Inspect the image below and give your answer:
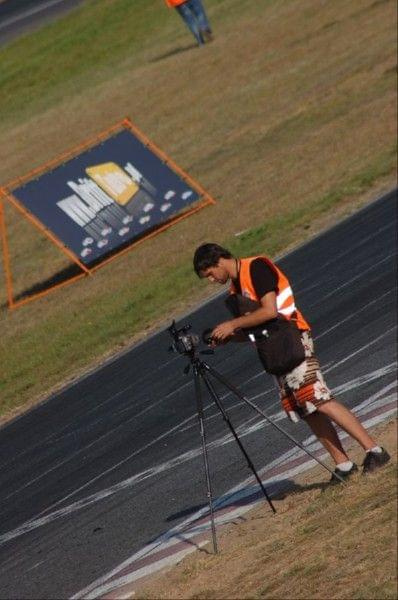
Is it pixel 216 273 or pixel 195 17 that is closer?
pixel 216 273

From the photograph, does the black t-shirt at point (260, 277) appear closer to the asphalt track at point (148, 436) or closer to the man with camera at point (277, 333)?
the man with camera at point (277, 333)

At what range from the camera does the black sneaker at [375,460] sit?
9570 mm

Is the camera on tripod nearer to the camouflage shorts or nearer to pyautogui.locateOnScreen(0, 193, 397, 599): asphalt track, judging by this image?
the camouflage shorts

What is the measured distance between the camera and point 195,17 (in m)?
38.0

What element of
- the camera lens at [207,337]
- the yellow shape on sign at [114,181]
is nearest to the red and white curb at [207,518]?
the camera lens at [207,337]

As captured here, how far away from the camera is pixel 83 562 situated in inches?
417

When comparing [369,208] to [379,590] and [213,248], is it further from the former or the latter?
[379,590]

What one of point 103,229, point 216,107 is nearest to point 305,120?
point 216,107

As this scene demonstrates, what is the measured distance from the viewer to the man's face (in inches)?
→ 374

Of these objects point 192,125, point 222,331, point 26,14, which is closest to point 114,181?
point 192,125

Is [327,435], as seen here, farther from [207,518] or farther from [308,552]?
[308,552]

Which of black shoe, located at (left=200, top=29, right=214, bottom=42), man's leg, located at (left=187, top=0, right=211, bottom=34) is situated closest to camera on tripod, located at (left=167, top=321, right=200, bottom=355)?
man's leg, located at (left=187, top=0, right=211, bottom=34)

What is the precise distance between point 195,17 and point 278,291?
2920 cm

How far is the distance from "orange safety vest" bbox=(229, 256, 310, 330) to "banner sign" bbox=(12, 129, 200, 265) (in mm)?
14576
